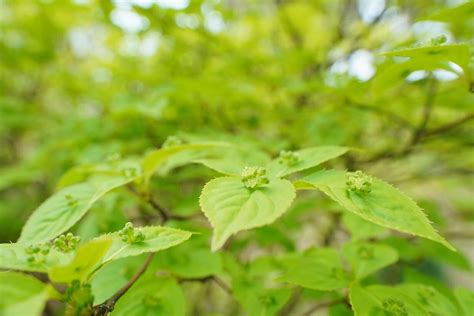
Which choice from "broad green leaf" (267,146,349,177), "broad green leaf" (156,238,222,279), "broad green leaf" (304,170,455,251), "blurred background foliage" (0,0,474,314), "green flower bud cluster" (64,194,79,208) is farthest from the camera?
"blurred background foliage" (0,0,474,314)

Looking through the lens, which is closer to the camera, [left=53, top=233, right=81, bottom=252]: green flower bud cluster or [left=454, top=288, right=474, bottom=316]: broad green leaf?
[left=53, top=233, right=81, bottom=252]: green flower bud cluster

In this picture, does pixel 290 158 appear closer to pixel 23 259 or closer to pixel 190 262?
pixel 190 262

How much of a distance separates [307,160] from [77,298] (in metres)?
0.70

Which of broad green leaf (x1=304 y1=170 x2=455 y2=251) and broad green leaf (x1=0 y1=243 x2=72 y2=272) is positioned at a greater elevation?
broad green leaf (x1=304 y1=170 x2=455 y2=251)

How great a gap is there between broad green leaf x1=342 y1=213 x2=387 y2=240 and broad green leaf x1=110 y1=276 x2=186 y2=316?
0.66 metres

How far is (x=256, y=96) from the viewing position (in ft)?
8.45

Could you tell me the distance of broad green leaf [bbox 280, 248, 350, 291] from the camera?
119 cm

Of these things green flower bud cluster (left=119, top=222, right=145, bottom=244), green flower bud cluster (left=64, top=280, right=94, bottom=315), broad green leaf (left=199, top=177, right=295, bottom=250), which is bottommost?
green flower bud cluster (left=64, top=280, right=94, bottom=315)

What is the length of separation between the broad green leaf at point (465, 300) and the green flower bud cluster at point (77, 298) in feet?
3.41

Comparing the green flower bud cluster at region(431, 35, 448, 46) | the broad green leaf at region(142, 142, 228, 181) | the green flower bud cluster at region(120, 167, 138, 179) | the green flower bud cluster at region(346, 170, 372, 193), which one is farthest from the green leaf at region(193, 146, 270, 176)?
the green flower bud cluster at region(431, 35, 448, 46)

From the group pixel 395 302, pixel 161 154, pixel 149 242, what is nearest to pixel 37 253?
pixel 149 242

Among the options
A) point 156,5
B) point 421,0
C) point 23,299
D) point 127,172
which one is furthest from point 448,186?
point 23,299

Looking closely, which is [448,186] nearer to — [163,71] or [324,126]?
[324,126]

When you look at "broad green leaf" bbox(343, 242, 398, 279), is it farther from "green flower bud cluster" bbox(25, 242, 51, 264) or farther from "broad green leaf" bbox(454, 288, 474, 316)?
"green flower bud cluster" bbox(25, 242, 51, 264)
